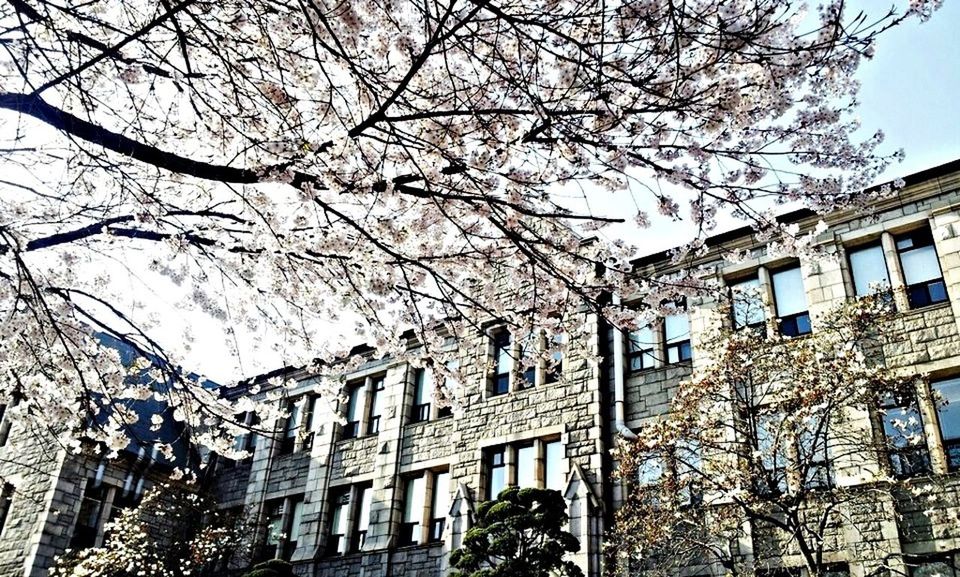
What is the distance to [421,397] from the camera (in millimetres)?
17625

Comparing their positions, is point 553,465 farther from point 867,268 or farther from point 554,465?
point 867,268

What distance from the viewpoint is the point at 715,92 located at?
4.92 m

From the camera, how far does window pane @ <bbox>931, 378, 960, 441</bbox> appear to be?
34.9 ft

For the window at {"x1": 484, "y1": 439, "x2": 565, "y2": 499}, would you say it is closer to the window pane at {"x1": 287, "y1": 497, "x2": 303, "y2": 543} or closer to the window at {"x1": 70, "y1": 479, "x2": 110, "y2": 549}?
the window pane at {"x1": 287, "y1": 497, "x2": 303, "y2": 543}

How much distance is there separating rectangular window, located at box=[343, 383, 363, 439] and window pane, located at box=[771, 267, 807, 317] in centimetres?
1039

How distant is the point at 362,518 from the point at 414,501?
1.62m

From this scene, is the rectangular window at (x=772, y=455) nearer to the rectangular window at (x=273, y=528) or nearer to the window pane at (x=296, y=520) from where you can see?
the window pane at (x=296, y=520)

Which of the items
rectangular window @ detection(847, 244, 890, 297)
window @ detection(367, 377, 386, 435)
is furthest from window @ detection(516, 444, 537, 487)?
rectangular window @ detection(847, 244, 890, 297)

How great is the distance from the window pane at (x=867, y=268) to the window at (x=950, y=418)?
6.27 feet

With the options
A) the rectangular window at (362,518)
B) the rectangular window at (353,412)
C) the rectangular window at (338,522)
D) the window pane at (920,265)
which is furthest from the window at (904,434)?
the rectangular window at (353,412)

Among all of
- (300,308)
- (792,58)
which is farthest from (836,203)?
(300,308)

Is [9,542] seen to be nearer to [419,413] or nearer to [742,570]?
[419,413]

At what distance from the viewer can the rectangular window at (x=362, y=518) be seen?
1664cm

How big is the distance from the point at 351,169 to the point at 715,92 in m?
2.74
